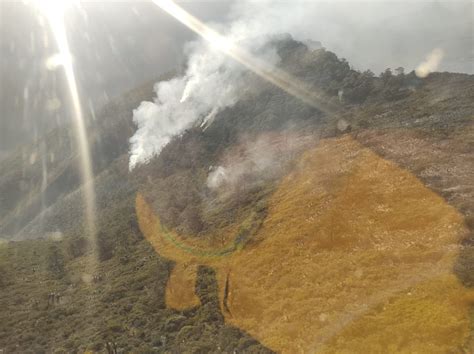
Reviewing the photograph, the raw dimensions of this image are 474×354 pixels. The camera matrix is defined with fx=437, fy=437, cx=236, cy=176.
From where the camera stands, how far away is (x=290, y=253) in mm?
45844

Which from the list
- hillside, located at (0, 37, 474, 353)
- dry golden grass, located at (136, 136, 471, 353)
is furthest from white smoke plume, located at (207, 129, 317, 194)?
dry golden grass, located at (136, 136, 471, 353)

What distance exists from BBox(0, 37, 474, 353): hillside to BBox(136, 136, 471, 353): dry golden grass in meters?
0.15

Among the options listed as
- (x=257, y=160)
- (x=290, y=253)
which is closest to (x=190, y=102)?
(x=257, y=160)

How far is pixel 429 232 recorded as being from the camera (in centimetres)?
4025

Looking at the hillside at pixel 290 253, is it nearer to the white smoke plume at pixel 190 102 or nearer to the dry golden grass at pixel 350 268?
the dry golden grass at pixel 350 268

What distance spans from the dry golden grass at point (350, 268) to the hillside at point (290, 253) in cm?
15

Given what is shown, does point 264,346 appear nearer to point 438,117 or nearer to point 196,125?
point 438,117

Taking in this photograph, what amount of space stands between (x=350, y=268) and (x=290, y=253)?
Answer: 809 cm

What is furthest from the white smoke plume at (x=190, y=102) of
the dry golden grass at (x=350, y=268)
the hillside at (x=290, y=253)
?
the dry golden grass at (x=350, y=268)

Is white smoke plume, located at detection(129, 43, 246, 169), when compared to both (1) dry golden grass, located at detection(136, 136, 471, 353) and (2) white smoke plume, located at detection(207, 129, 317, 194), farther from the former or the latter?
(1) dry golden grass, located at detection(136, 136, 471, 353)

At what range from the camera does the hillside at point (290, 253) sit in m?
32.2

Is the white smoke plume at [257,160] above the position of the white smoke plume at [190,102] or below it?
below

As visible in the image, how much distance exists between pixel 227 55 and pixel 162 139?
41.8 m

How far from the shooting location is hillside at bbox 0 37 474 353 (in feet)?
106
